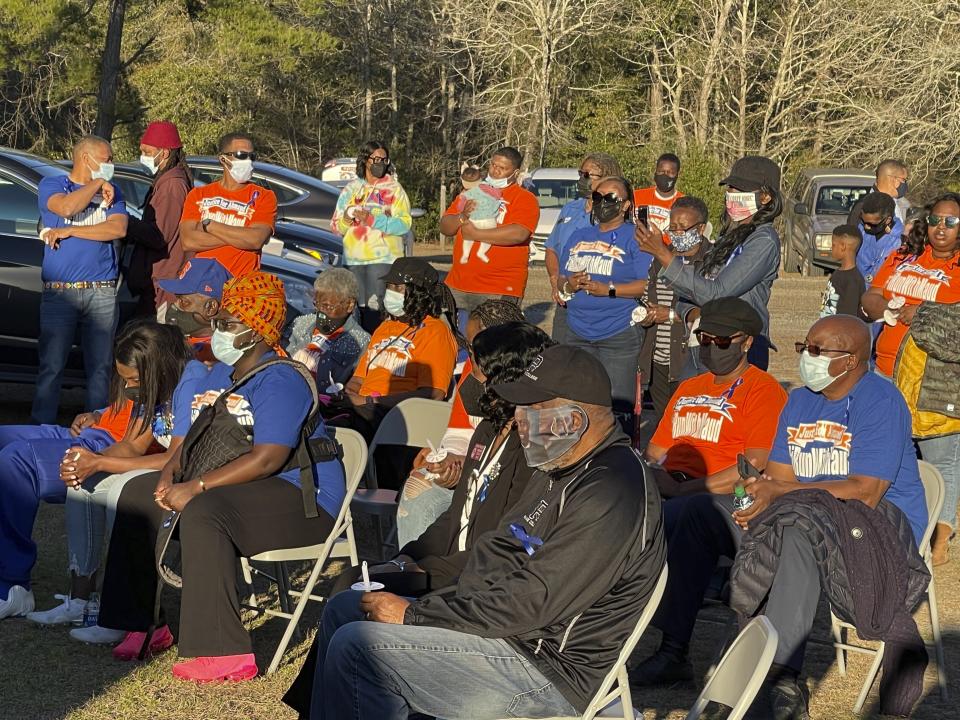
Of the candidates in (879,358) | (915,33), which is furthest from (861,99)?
(879,358)

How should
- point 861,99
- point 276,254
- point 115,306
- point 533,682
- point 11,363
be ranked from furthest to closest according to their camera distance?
point 861,99
point 276,254
point 11,363
point 115,306
point 533,682

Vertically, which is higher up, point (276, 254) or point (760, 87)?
point (760, 87)

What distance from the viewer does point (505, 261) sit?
344 inches

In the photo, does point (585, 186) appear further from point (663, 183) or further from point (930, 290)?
point (930, 290)

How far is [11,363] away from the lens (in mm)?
9078

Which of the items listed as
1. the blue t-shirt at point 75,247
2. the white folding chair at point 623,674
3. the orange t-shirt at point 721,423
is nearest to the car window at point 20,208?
the blue t-shirt at point 75,247

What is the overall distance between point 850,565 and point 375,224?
217 inches

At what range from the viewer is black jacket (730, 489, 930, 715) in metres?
4.62

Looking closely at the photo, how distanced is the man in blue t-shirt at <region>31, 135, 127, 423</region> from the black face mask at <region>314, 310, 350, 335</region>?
1413 millimetres

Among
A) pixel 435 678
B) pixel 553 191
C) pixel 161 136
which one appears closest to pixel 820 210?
pixel 553 191

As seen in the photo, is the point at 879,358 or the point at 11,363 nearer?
the point at 879,358

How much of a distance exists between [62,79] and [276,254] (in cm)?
2288

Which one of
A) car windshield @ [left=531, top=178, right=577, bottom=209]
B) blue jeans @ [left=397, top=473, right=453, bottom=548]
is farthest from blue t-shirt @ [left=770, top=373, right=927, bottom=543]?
car windshield @ [left=531, top=178, right=577, bottom=209]

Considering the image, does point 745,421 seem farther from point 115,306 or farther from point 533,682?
point 115,306
